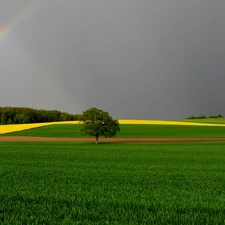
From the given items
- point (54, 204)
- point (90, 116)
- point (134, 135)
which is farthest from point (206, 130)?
point (54, 204)

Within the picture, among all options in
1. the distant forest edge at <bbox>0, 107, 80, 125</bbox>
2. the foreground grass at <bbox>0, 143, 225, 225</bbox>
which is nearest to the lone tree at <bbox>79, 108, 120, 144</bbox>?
the foreground grass at <bbox>0, 143, 225, 225</bbox>

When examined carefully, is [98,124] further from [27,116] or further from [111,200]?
[27,116]

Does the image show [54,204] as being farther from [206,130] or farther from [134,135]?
[206,130]

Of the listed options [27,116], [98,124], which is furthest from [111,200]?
[27,116]

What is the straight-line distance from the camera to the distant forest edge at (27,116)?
97.6 meters

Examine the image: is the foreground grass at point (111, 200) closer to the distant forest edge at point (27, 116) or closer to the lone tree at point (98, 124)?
the lone tree at point (98, 124)

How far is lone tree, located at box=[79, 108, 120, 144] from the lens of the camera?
158 ft

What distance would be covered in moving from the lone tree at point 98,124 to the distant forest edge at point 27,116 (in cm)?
5467

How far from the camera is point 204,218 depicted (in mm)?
7141

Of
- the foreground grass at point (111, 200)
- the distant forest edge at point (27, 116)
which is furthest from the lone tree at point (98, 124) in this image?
the distant forest edge at point (27, 116)

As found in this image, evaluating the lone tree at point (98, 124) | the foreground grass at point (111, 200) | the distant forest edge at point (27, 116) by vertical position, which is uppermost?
the distant forest edge at point (27, 116)

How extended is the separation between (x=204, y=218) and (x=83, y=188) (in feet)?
16.4

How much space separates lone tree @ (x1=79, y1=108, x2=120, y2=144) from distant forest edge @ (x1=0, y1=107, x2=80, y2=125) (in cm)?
5467

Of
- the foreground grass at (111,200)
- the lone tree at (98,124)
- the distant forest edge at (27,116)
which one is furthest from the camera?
the distant forest edge at (27,116)
